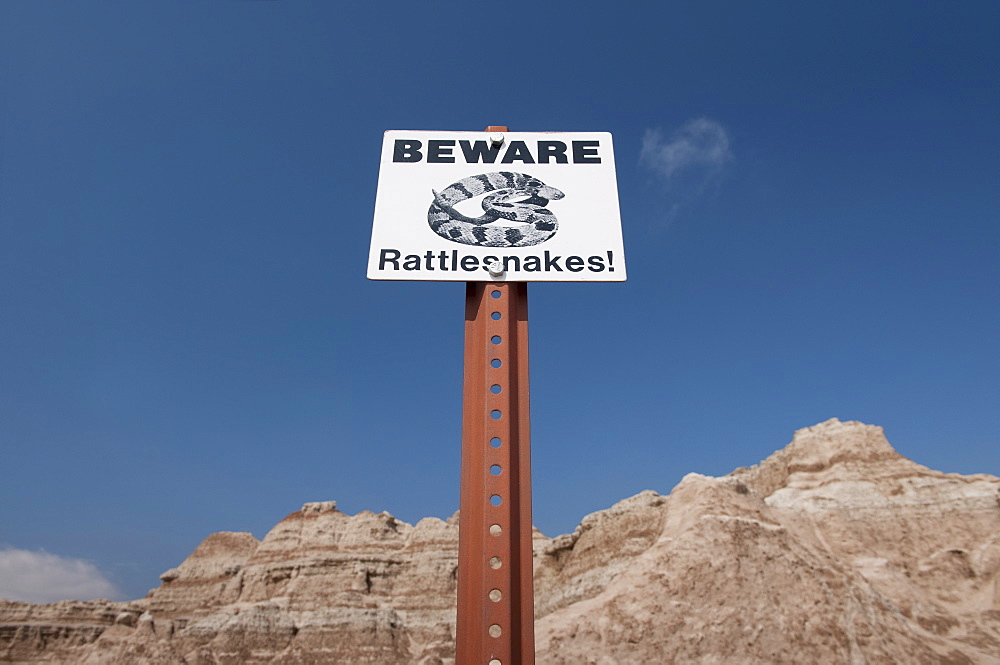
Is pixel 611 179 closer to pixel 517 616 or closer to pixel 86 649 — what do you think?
pixel 517 616

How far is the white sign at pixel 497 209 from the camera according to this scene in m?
4.97

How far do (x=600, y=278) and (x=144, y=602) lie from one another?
230ft

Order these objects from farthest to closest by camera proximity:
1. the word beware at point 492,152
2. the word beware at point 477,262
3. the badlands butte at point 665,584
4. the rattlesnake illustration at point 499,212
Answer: the badlands butte at point 665,584, the word beware at point 492,152, the rattlesnake illustration at point 499,212, the word beware at point 477,262

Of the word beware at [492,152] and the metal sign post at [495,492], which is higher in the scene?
the word beware at [492,152]

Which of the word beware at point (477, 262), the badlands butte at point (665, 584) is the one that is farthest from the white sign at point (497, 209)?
the badlands butte at point (665, 584)

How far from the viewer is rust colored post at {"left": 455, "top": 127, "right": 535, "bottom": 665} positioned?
12.1ft

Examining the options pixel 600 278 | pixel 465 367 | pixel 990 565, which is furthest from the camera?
pixel 990 565

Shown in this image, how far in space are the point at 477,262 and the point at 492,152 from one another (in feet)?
4.41

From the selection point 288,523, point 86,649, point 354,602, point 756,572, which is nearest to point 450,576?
point 354,602

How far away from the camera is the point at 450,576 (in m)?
51.5

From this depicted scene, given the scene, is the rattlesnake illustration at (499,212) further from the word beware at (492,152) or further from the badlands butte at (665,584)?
the badlands butte at (665,584)

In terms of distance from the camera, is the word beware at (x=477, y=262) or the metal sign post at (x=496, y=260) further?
the word beware at (x=477, y=262)

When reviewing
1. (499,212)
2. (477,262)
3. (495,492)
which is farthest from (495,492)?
(499,212)

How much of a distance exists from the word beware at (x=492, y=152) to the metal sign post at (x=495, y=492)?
1.52 meters
